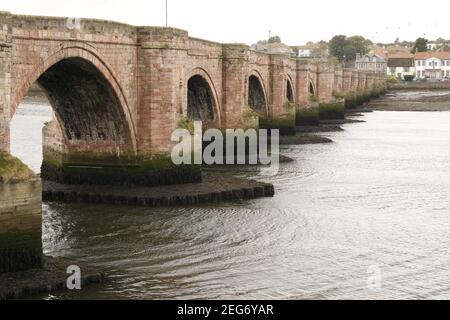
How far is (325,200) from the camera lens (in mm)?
24828

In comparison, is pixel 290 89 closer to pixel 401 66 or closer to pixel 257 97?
pixel 257 97

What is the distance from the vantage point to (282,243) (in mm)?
18734

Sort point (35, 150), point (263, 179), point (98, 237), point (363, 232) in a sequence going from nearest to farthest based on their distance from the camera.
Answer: point (98, 237) → point (363, 232) → point (263, 179) → point (35, 150)

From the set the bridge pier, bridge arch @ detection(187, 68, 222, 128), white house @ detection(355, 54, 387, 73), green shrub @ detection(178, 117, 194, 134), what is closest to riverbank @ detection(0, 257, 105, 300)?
the bridge pier

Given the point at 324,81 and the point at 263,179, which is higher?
the point at 324,81

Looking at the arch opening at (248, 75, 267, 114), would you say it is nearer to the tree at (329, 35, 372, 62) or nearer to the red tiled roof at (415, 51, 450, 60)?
the red tiled roof at (415, 51, 450, 60)

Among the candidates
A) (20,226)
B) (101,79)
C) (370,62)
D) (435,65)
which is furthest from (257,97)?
(435,65)

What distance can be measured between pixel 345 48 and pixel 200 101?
12120cm

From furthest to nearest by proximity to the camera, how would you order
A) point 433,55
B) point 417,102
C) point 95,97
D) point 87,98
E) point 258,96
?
point 433,55, point 417,102, point 258,96, point 87,98, point 95,97

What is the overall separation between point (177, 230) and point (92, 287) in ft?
17.1

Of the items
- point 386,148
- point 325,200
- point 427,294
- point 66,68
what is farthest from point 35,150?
point 427,294

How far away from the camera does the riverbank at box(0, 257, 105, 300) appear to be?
13609 mm

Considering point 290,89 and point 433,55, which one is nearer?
point 290,89

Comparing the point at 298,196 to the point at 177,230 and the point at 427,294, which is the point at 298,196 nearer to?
the point at 177,230
